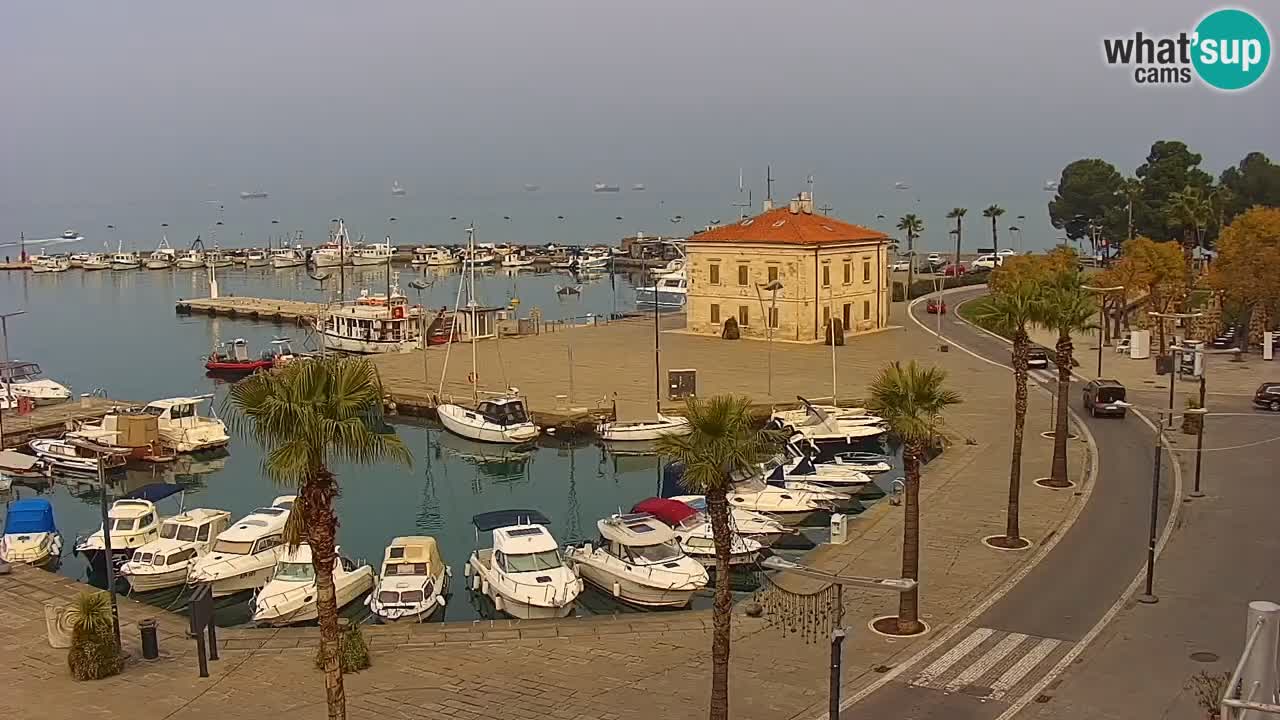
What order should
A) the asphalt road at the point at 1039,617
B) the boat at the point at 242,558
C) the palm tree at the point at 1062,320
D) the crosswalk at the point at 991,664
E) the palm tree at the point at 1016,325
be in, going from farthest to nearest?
the palm tree at the point at 1062,320 < the boat at the point at 242,558 < the palm tree at the point at 1016,325 < the crosswalk at the point at 991,664 < the asphalt road at the point at 1039,617

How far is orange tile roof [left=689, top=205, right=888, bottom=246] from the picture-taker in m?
71.6

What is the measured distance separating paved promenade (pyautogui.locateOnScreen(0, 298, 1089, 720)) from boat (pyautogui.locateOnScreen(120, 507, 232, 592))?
2.74 metres

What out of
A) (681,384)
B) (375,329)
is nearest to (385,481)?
(681,384)

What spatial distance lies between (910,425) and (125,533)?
76.5ft

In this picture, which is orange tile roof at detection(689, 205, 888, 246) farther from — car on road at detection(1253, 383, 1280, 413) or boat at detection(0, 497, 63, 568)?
boat at detection(0, 497, 63, 568)

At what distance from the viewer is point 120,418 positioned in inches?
1922

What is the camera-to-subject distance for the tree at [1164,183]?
98.9 m

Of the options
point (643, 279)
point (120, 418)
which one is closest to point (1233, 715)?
point (120, 418)

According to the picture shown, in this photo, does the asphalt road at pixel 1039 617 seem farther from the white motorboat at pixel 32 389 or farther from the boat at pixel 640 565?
the white motorboat at pixel 32 389

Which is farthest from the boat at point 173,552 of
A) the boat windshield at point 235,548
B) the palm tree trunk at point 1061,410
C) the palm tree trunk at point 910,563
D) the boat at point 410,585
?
the palm tree trunk at point 1061,410

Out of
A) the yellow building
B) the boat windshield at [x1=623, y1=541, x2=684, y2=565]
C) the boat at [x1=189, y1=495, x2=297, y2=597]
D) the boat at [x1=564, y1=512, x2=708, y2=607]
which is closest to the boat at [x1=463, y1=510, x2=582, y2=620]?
the boat at [x1=564, y1=512, x2=708, y2=607]

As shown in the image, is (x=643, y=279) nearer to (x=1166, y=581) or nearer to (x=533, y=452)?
(x=533, y=452)

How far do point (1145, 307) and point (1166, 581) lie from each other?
5108 cm

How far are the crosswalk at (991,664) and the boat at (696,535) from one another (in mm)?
9362
